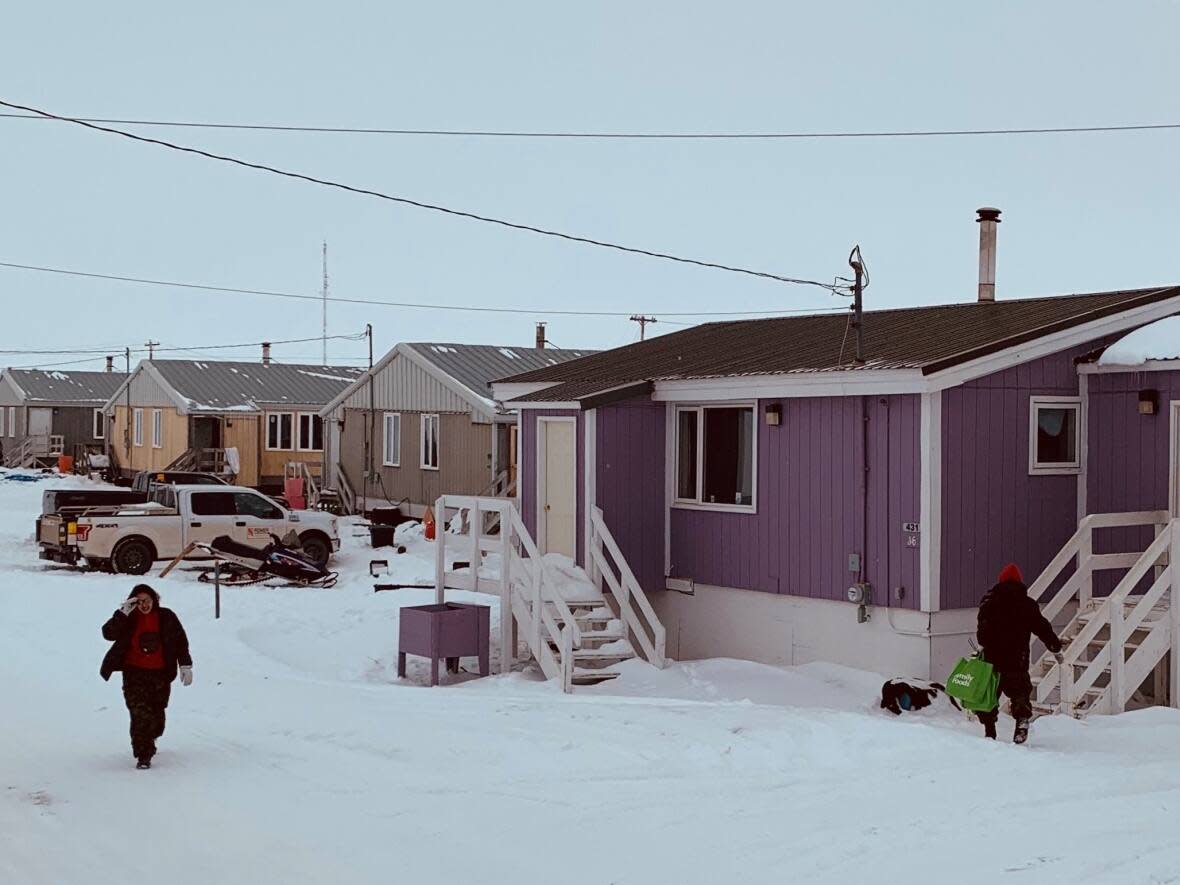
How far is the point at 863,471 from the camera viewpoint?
1516 centimetres

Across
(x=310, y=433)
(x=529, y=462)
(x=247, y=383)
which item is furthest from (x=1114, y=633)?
(x=247, y=383)

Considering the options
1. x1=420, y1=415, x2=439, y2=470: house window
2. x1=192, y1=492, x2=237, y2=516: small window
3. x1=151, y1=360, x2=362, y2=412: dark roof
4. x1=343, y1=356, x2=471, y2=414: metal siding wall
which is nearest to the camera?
x1=192, y1=492, x2=237, y2=516: small window

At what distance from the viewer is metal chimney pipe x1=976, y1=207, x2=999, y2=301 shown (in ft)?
66.5

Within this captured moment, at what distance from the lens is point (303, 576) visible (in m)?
24.2

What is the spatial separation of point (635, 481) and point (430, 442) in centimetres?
1654

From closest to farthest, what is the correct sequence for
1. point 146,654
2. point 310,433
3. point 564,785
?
point 564,785
point 146,654
point 310,433

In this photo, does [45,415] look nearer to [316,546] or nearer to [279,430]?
[279,430]

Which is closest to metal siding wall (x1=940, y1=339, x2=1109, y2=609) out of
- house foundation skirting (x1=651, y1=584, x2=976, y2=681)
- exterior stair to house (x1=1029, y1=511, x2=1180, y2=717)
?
house foundation skirting (x1=651, y1=584, x2=976, y2=681)

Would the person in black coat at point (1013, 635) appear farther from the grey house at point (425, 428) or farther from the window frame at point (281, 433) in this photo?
the window frame at point (281, 433)

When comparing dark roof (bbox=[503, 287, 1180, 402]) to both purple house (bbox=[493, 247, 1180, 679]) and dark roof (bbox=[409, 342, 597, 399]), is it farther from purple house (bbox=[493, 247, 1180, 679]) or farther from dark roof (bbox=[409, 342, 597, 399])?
dark roof (bbox=[409, 342, 597, 399])

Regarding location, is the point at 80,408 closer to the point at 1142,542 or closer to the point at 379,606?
the point at 379,606

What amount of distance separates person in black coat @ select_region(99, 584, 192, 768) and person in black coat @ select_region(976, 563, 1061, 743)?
20.7 feet

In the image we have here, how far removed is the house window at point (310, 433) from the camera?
140 feet

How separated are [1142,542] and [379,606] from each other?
10.3m
